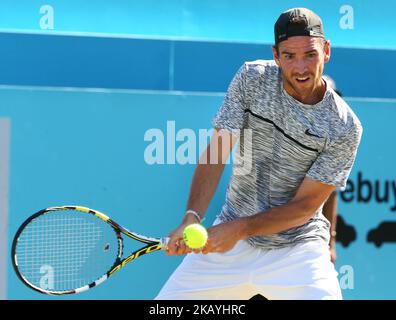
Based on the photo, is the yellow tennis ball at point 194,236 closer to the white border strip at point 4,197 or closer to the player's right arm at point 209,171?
the player's right arm at point 209,171

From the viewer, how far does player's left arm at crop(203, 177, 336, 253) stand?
3.14 m

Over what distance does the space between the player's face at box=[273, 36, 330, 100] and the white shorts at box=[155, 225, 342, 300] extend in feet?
2.06

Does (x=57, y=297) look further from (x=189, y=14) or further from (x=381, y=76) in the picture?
(x=381, y=76)

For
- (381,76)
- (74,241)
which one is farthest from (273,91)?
(381,76)

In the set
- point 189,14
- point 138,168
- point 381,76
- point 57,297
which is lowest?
point 57,297

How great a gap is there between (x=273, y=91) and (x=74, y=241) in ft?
3.84

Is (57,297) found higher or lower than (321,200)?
lower

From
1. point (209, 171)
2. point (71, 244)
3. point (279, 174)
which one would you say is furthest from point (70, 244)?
point (279, 174)

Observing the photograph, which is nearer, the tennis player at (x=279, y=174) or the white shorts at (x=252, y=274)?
the tennis player at (x=279, y=174)

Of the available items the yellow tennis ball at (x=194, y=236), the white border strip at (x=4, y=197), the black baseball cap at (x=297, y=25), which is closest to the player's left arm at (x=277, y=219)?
the yellow tennis ball at (x=194, y=236)

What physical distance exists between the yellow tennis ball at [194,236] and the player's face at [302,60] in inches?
25.6

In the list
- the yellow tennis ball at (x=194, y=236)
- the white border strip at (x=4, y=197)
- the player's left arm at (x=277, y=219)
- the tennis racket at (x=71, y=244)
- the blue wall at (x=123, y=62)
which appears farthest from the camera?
the blue wall at (x=123, y=62)

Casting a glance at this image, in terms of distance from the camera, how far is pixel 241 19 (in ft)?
16.6

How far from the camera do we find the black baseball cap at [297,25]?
3.18 m
